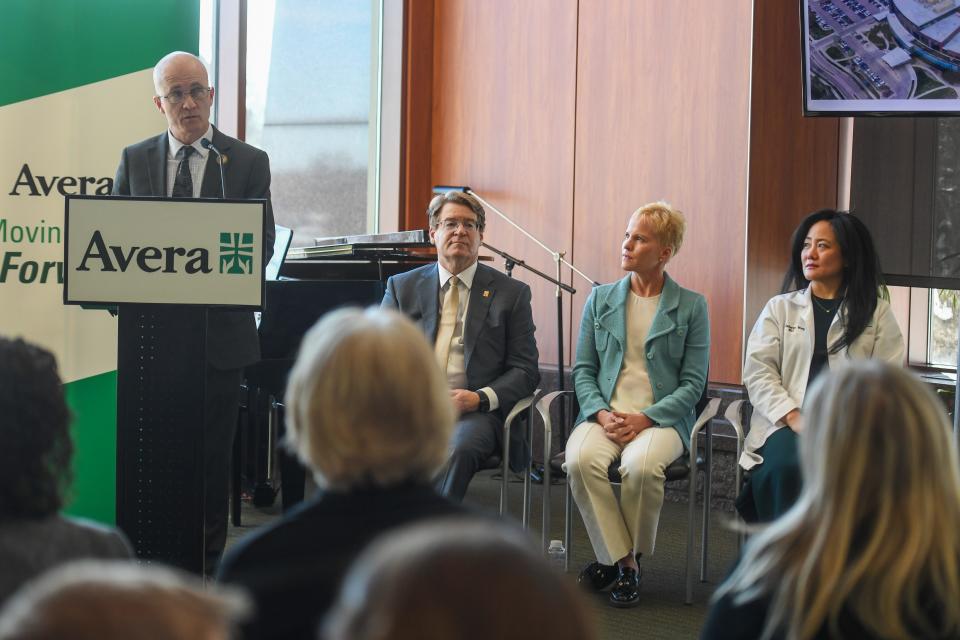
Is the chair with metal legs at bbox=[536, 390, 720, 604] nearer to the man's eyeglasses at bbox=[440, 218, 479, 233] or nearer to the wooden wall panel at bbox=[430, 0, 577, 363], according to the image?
the man's eyeglasses at bbox=[440, 218, 479, 233]

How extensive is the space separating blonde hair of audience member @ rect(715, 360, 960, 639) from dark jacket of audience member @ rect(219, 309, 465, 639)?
0.43 metres

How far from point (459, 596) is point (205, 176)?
3.21 meters

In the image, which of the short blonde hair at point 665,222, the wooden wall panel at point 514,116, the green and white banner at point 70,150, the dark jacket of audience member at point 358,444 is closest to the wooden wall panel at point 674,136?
the wooden wall panel at point 514,116

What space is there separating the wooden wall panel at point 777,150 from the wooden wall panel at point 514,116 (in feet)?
4.07

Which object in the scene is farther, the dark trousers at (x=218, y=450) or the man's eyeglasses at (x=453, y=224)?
the man's eyeglasses at (x=453, y=224)

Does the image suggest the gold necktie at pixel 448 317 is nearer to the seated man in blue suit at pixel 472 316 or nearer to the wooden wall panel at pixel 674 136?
the seated man in blue suit at pixel 472 316

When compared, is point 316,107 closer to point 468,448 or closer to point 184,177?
point 184,177

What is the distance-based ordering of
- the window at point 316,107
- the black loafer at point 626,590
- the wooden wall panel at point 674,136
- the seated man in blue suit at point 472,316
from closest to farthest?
the black loafer at point 626,590, the seated man in blue suit at point 472,316, the wooden wall panel at point 674,136, the window at point 316,107

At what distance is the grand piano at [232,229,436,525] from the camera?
15.0 feet

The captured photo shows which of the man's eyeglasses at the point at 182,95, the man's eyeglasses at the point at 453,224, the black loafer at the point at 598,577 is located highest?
the man's eyeglasses at the point at 182,95

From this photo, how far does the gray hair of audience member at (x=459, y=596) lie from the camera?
2.39ft

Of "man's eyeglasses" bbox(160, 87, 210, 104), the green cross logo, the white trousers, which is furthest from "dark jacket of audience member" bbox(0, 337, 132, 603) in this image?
the white trousers

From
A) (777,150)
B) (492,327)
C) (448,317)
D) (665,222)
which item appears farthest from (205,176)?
(777,150)

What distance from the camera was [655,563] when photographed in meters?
4.50
